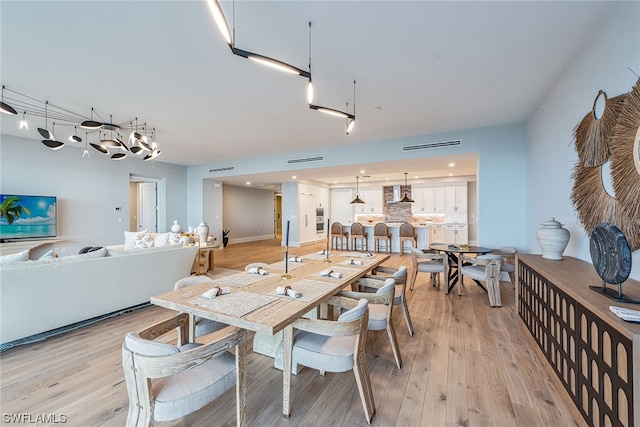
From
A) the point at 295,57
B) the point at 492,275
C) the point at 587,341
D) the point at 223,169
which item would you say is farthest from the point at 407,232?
the point at 587,341

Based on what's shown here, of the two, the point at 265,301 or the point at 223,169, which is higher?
the point at 223,169

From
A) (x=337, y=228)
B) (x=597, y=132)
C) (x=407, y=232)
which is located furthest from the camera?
(x=337, y=228)

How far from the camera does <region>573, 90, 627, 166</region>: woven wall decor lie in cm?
189

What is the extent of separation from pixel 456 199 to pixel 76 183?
10693mm

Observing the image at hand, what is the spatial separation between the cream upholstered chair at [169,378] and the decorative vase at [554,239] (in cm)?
286

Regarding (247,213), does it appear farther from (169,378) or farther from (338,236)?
(169,378)

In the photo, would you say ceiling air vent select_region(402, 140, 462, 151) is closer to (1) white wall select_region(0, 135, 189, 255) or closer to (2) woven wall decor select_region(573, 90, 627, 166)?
(2) woven wall decor select_region(573, 90, 627, 166)

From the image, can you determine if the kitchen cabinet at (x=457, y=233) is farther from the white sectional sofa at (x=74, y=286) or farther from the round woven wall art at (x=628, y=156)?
the white sectional sofa at (x=74, y=286)

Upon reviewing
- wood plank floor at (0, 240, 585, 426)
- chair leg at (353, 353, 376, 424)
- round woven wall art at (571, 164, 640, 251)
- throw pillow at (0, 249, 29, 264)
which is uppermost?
round woven wall art at (571, 164, 640, 251)

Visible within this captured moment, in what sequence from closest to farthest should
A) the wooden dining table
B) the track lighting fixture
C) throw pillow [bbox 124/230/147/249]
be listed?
the wooden dining table, the track lighting fixture, throw pillow [bbox 124/230/147/249]

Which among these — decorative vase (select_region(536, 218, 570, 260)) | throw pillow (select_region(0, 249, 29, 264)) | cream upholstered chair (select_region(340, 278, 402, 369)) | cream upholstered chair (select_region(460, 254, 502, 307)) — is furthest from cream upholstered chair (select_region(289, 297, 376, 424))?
throw pillow (select_region(0, 249, 29, 264))

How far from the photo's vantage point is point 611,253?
4.54 ft

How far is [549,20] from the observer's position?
2.10 metres

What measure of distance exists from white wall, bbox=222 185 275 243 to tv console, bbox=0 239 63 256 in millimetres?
4971
